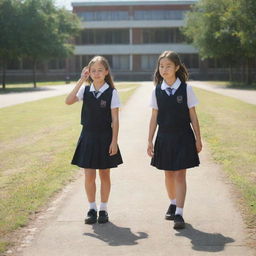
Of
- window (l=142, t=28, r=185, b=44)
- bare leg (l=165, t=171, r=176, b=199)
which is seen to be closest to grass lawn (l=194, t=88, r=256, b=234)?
bare leg (l=165, t=171, r=176, b=199)

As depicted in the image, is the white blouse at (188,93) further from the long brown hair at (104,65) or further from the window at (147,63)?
the window at (147,63)

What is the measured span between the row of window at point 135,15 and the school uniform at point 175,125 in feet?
229

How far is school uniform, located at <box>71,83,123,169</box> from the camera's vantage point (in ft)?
16.7

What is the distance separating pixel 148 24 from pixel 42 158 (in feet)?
217

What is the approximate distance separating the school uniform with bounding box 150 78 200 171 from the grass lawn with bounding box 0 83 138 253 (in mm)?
1653

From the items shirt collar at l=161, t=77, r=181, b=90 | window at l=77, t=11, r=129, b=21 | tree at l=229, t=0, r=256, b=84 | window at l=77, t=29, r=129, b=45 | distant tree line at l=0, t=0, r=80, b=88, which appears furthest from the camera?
window at l=77, t=29, r=129, b=45

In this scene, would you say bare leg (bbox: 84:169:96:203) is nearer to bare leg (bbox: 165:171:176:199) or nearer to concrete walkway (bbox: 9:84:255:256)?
concrete walkway (bbox: 9:84:255:256)

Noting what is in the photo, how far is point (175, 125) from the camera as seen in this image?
5.02 m

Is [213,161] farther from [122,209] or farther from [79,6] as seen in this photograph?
[79,6]

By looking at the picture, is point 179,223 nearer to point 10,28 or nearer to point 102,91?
point 102,91

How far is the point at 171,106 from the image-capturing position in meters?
5.00

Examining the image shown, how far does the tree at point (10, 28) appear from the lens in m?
42.7

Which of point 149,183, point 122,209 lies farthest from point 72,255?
point 149,183

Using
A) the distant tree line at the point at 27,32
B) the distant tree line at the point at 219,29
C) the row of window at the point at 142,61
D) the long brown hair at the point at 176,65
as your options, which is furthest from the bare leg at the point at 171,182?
the row of window at the point at 142,61
